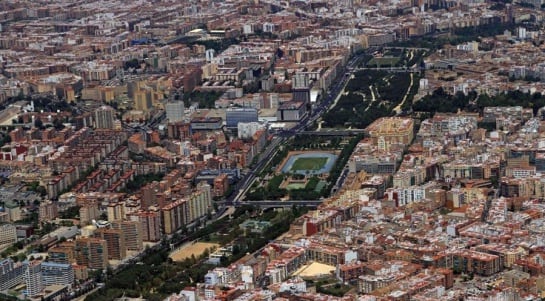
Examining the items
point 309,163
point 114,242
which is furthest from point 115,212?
point 309,163

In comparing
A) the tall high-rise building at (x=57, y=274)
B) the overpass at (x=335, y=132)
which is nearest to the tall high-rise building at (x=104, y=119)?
the overpass at (x=335, y=132)

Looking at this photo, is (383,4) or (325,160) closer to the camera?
(325,160)

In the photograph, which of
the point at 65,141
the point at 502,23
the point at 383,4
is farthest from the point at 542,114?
the point at 383,4

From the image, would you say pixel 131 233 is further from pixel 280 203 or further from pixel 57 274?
A: pixel 280 203

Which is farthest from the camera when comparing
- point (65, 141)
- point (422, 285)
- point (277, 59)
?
point (277, 59)

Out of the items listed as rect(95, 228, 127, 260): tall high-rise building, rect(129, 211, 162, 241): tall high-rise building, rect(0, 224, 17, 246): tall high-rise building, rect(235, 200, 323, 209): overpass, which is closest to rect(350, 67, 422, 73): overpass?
rect(235, 200, 323, 209): overpass

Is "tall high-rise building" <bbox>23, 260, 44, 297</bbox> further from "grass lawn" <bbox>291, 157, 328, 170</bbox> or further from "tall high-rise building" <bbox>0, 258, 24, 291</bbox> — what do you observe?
"grass lawn" <bbox>291, 157, 328, 170</bbox>

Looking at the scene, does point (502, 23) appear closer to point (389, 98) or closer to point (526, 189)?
point (389, 98)
